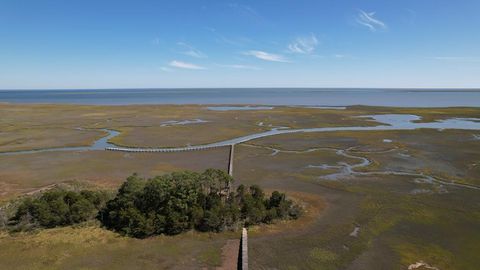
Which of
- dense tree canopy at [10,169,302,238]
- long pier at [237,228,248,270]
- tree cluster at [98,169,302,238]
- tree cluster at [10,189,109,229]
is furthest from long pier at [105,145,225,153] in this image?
long pier at [237,228,248,270]

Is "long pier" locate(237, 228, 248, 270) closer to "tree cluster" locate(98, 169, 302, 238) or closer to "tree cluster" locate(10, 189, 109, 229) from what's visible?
"tree cluster" locate(98, 169, 302, 238)

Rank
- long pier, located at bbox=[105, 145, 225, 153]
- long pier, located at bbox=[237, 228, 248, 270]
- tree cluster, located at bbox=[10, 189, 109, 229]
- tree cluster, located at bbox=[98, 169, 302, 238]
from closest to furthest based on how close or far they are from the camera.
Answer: long pier, located at bbox=[237, 228, 248, 270] → tree cluster, located at bbox=[98, 169, 302, 238] → tree cluster, located at bbox=[10, 189, 109, 229] → long pier, located at bbox=[105, 145, 225, 153]

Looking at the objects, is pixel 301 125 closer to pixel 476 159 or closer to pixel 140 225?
pixel 476 159

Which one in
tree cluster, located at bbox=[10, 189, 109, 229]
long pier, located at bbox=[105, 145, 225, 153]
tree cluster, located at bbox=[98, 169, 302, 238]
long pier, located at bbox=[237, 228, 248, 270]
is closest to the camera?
long pier, located at bbox=[237, 228, 248, 270]

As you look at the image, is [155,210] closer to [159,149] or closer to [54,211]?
[54,211]

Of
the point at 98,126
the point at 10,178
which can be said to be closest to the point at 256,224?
the point at 10,178

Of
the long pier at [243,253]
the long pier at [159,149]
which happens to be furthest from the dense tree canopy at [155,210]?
the long pier at [159,149]

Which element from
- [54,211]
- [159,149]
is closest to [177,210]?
[54,211]
